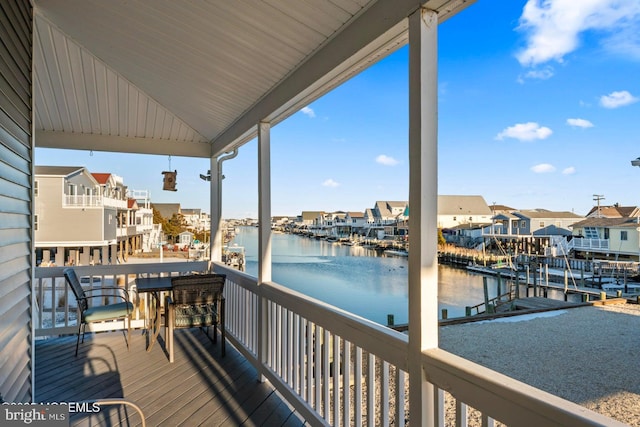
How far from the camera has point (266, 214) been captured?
3508 millimetres

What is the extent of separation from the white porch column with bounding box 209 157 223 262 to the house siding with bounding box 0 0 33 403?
3007mm

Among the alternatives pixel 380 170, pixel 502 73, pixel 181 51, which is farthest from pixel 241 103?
pixel 380 170

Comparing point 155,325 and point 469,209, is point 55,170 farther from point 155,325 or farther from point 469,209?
point 469,209

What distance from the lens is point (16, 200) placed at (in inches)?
88.0

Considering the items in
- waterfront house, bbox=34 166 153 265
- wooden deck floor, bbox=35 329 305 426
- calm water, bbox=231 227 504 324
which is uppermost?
waterfront house, bbox=34 166 153 265

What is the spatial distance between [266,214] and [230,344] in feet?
6.41

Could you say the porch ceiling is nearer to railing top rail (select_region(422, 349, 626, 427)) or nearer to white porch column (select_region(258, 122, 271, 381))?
white porch column (select_region(258, 122, 271, 381))

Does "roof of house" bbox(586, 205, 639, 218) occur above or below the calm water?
above

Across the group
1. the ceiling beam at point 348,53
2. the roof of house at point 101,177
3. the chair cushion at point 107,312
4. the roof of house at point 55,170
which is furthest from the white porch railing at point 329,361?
the roof of house at point 101,177

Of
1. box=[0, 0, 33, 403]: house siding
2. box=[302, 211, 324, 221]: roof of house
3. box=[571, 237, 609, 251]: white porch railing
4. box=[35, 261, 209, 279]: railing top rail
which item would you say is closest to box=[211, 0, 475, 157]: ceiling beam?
box=[0, 0, 33, 403]: house siding

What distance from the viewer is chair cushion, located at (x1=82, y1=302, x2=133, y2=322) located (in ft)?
13.4

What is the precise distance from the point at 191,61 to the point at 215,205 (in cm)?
279

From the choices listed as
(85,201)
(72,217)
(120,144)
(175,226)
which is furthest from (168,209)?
(120,144)

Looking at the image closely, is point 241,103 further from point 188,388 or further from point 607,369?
point 607,369
